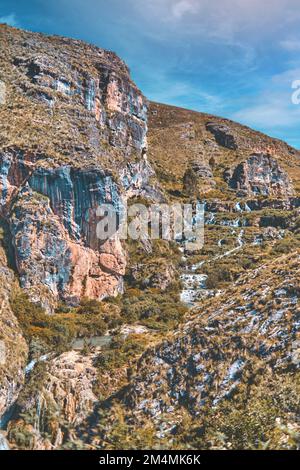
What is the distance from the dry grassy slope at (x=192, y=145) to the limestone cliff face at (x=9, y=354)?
2361 inches

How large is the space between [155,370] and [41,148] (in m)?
35.2

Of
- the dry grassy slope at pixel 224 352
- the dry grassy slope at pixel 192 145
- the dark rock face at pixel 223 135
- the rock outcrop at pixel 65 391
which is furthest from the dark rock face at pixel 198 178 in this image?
the dry grassy slope at pixel 224 352

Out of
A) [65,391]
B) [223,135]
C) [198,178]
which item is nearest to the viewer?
[65,391]

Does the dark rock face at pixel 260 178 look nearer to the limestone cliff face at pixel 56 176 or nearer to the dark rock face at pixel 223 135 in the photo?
the dark rock face at pixel 223 135

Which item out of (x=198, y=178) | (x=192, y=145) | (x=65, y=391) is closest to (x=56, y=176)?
(x=65, y=391)

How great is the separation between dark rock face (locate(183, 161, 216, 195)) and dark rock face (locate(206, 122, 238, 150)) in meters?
17.9

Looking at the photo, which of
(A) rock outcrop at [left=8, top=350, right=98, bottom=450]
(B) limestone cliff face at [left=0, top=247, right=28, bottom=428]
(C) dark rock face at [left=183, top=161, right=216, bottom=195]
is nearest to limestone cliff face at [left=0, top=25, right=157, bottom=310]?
(B) limestone cliff face at [left=0, top=247, right=28, bottom=428]

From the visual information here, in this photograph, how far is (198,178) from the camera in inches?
4218

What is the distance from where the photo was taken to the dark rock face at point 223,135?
13162 centimetres

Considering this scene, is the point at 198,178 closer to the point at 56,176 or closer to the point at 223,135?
the point at 223,135

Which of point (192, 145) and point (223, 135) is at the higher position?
point (223, 135)

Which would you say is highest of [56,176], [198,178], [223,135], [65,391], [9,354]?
[223,135]

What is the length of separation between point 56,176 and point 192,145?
76.4 metres
